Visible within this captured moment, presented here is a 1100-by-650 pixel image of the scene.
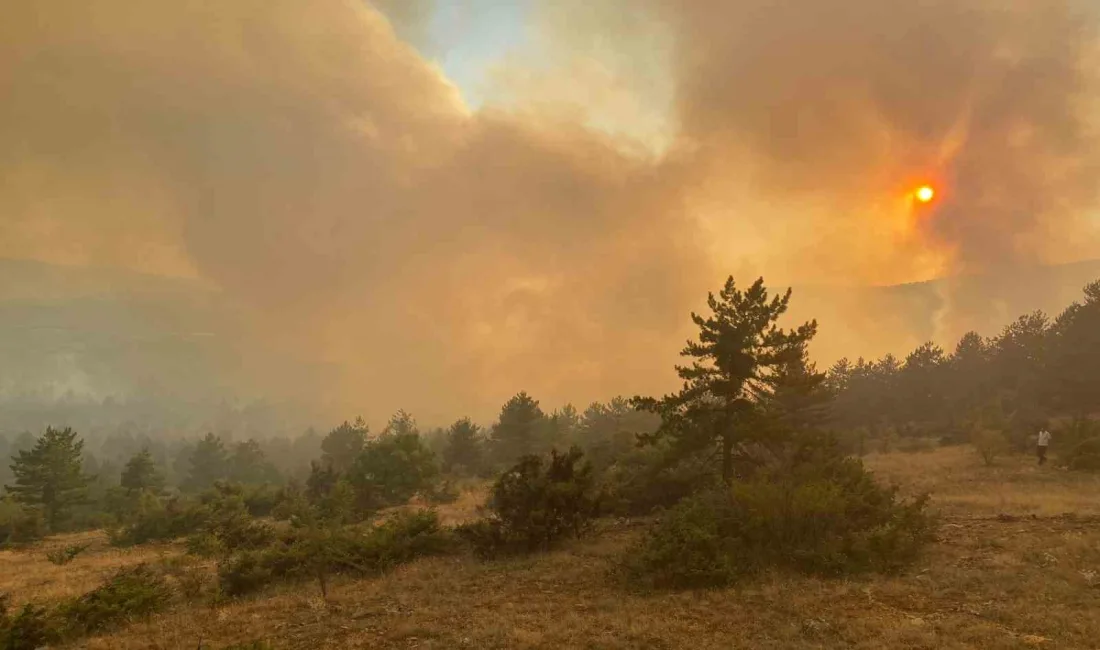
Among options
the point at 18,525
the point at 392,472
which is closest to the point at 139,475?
the point at 18,525

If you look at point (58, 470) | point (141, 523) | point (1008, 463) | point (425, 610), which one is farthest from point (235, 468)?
point (1008, 463)

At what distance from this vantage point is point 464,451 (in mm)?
57969

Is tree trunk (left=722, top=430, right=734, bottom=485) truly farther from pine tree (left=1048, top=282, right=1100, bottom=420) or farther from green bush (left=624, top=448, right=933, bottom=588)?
pine tree (left=1048, top=282, right=1100, bottom=420)

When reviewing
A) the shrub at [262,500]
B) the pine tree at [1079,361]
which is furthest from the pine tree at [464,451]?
the pine tree at [1079,361]

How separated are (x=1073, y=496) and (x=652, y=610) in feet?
65.2

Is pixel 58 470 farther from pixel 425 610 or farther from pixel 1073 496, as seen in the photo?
pixel 1073 496

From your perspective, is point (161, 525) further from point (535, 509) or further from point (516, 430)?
point (516, 430)

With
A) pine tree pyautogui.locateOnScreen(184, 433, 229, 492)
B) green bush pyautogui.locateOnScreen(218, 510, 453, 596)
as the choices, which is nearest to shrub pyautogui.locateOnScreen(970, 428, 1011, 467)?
green bush pyautogui.locateOnScreen(218, 510, 453, 596)

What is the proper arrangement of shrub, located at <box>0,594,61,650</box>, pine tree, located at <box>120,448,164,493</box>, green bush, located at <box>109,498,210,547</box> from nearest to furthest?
shrub, located at <box>0,594,61,650</box> < green bush, located at <box>109,498,210,547</box> < pine tree, located at <box>120,448,164,493</box>

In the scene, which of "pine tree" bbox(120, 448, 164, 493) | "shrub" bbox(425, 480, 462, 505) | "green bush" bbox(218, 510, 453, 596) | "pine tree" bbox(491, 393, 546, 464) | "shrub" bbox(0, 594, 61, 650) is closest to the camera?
"shrub" bbox(0, 594, 61, 650)

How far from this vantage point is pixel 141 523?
30750 millimetres

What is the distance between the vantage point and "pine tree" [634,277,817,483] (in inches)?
790

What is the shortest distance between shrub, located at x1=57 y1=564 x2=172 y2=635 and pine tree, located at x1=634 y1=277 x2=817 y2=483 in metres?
15.7

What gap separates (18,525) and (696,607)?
44815 mm
